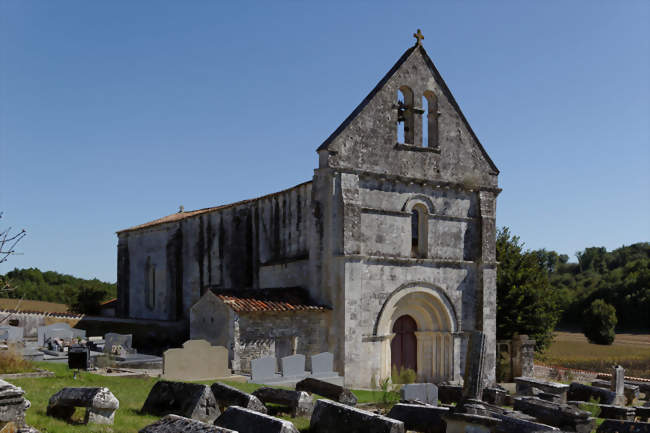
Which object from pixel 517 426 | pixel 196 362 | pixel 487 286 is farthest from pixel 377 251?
pixel 517 426

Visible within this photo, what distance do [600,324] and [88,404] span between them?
175 feet

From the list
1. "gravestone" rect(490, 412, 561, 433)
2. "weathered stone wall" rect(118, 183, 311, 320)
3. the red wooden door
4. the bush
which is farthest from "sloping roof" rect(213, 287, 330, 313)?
the bush

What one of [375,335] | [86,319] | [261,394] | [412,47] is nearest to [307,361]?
[375,335]

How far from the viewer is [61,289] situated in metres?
74.2

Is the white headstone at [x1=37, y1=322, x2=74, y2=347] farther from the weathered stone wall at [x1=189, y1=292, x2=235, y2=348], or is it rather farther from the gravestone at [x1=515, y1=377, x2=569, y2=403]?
the gravestone at [x1=515, y1=377, x2=569, y2=403]

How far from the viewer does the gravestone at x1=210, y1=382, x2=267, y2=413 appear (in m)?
12.0

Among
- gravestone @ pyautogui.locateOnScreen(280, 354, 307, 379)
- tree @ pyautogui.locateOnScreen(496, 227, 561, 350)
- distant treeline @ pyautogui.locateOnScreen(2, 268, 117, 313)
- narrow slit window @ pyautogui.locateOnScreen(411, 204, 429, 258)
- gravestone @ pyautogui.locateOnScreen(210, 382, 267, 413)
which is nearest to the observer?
gravestone @ pyautogui.locateOnScreen(210, 382, 267, 413)

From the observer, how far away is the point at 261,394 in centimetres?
1411

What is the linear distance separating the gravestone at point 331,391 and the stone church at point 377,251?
18.0ft

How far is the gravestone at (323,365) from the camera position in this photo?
21.3 meters

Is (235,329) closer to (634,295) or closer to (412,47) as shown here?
(412,47)

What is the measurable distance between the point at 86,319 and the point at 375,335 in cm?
1877

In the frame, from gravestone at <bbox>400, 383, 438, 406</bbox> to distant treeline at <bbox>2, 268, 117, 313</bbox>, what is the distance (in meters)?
33.9

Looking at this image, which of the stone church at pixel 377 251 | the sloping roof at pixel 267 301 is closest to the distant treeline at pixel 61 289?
the stone church at pixel 377 251
